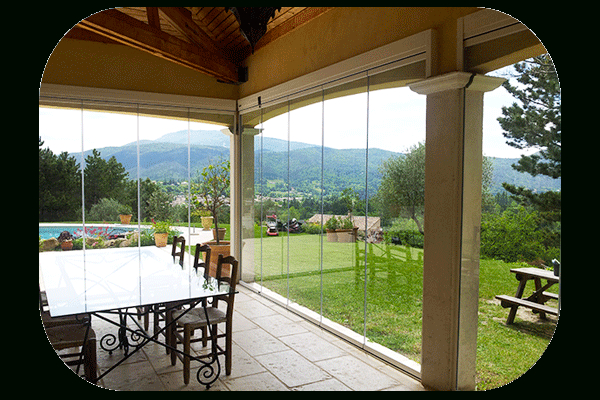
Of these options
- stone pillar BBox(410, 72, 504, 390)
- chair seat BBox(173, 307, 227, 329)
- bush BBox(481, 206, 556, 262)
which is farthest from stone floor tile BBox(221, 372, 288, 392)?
bush BBox(481, 206, 556, 262)

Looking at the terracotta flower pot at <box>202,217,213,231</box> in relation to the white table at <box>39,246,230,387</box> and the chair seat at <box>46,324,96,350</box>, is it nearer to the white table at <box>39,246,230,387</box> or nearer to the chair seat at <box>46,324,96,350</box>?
the white table at <box>39,246,230,387</box>

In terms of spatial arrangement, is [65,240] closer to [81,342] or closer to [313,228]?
[81,342]

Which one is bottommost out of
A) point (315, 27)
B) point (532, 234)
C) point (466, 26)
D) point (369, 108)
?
point (532, 234)

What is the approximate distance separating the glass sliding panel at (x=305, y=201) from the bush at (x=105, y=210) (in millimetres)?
2504

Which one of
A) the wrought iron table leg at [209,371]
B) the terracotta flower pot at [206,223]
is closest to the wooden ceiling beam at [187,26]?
the terracotta flower pot at [206,223]

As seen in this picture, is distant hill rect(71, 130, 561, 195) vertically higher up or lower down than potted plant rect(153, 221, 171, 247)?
higher up

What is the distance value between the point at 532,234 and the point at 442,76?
4.22ft

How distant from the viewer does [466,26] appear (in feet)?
9.64

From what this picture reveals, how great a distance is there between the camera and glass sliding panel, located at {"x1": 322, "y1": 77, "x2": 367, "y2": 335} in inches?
167

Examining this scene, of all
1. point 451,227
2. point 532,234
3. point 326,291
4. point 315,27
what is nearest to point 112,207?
point 326,291

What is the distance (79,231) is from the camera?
579 centimetres

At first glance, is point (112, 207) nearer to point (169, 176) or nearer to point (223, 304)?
point (169, 176)

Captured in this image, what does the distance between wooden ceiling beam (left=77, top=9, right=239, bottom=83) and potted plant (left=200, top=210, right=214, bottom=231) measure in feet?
7.13

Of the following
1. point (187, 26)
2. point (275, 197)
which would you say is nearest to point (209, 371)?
point (275, 197)
